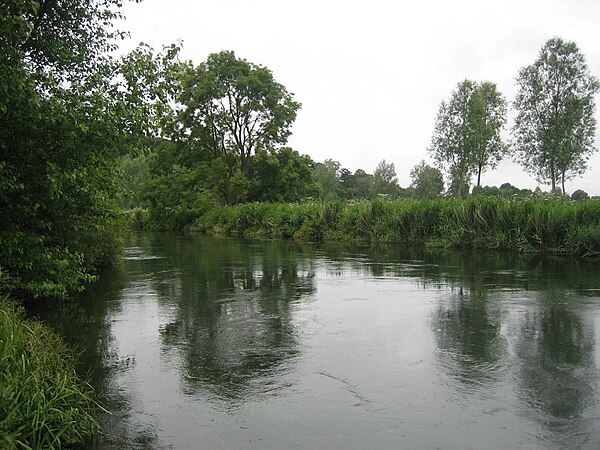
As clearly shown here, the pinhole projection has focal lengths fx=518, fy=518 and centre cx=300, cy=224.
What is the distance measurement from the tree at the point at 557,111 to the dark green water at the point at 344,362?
1375 inches

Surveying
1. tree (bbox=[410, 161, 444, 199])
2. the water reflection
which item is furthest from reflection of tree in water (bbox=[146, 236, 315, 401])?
tree (bbox=[410, 161, 444, 199])

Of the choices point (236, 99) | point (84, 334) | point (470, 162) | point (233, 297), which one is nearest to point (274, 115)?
point (236, 99)

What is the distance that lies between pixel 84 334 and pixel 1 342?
3.10 meters

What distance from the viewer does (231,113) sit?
43.6 m

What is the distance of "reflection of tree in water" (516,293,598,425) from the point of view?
188 inches

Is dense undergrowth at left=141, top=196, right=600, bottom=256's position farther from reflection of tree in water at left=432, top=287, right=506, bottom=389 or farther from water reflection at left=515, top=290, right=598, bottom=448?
water reflection at left=515, top=290, right=598, bottom=448

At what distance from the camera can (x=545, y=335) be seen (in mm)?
7000

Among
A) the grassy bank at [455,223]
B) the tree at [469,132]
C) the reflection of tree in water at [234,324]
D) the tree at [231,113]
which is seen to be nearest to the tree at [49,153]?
the reflection of tree in water at [234,324]

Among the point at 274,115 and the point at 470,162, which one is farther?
the point at 470,162

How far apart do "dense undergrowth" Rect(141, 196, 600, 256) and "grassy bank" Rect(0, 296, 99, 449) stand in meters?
16.2

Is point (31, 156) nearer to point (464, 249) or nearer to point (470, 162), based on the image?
point (464, 249)

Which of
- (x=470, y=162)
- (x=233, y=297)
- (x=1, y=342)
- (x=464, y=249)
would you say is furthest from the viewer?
(x=470, y=162)

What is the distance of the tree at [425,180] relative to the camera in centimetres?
8225

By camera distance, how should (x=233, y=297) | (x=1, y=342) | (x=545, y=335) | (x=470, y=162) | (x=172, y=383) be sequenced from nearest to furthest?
(x=1, y=342)
(x=172, y=383)
(x=545, y=335)
(x=233, y=297)
(x=470, y=162)
